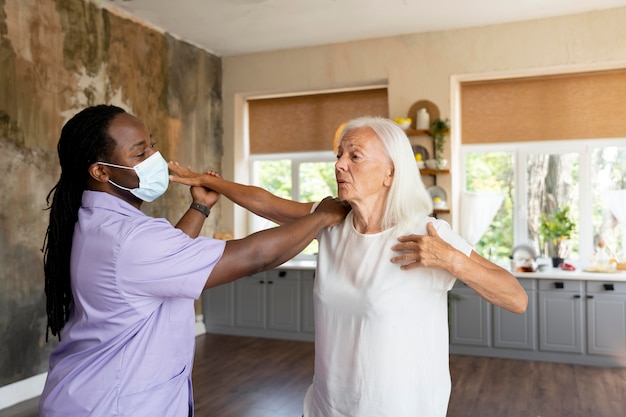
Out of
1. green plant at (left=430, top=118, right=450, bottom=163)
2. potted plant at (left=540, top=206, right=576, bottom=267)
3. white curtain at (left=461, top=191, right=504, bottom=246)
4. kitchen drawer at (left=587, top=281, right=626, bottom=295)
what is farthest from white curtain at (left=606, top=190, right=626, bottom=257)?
green plant at (left=430, top=118, right=450, bottom=163)

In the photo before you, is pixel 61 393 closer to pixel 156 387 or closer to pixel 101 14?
pixel 156 387

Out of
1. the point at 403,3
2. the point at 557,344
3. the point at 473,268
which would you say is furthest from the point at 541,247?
the point at 473,268

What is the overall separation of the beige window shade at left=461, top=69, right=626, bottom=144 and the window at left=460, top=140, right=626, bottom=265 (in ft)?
0.37

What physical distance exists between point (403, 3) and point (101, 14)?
2631 millimetres

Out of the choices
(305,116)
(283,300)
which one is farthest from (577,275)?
(305,116)

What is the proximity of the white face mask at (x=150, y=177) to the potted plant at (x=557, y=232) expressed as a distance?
4662mm

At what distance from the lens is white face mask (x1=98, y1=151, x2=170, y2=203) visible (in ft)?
4.75

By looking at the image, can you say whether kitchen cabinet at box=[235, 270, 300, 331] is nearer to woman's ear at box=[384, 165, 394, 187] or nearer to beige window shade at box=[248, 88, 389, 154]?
beige window shade at box=[248, 88, 389, 154]

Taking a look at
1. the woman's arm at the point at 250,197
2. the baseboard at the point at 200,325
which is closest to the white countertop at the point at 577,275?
the baseboard at the point at 200,325

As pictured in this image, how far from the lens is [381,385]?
1416 millimetres

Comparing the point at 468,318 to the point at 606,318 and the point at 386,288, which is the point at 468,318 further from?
the point at 386,288

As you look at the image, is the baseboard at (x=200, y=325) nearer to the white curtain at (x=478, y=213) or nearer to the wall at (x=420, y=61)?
the wall at (x=420, y=61)

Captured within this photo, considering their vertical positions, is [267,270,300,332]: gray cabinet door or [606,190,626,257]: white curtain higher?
[606,190,626,257]: white curtain

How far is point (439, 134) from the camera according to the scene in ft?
17.9
